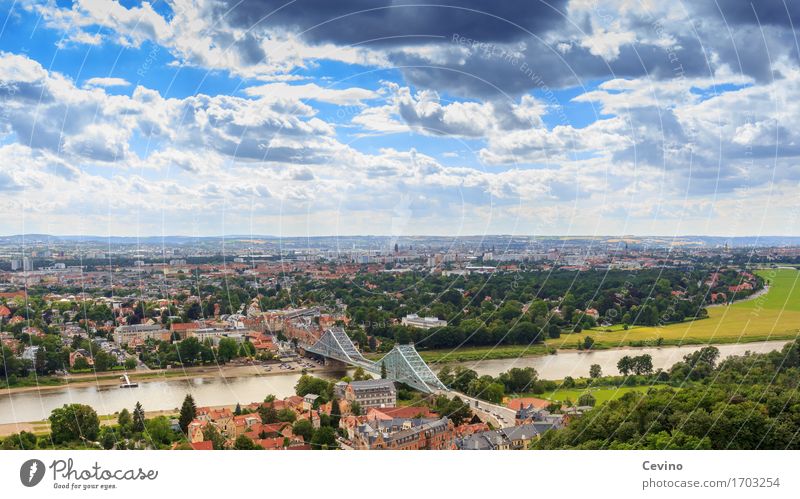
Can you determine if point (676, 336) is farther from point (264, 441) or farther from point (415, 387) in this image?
point (264, 441)

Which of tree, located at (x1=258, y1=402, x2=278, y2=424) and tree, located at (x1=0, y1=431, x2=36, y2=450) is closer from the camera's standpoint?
tree, located at (x1=0, y1=431, x2=36, y2=450)

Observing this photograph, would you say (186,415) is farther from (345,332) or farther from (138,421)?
(345,332)

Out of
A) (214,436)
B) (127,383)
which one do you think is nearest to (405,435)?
(214,436)

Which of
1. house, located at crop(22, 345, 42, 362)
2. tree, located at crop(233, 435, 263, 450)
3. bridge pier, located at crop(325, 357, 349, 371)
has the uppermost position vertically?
house, located at crop(22, 345, 42, 362)

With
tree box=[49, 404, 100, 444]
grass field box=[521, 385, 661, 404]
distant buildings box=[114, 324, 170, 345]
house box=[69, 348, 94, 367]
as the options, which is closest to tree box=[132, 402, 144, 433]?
tree box=[49, 404, 100, 444]

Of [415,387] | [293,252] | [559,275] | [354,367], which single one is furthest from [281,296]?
[559,275]

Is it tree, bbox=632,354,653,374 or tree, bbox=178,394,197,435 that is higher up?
tree, bbox=178,394,197,435

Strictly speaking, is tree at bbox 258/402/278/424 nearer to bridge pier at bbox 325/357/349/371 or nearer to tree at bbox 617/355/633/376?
bridge pier at bbox 325/357/349/371
